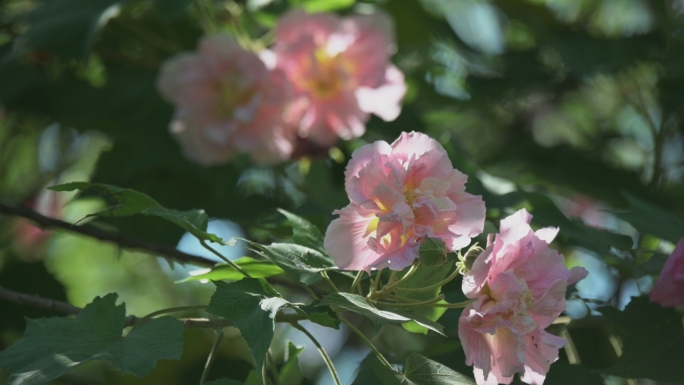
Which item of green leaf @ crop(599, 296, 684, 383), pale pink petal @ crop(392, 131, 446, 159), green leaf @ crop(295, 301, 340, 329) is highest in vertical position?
pale pink petal @ crop(392, 131, 446, 159)

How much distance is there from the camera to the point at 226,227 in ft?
4.47

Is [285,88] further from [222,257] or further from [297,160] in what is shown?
[222,257]

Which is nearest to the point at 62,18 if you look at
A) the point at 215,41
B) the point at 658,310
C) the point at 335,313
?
the point at 215,41

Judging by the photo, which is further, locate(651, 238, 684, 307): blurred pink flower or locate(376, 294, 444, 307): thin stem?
locate(651, 238, 684, 307): blurred pink flower

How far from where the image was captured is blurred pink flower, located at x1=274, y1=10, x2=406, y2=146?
1308 mm

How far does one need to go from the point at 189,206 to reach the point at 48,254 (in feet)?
1.87

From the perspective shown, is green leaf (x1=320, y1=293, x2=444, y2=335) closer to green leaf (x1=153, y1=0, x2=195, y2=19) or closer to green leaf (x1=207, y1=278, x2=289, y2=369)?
green leaf (x1=207, y1=278, x2=289, y2=369)

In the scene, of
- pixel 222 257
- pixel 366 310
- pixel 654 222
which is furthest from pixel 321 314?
pixel 654 222

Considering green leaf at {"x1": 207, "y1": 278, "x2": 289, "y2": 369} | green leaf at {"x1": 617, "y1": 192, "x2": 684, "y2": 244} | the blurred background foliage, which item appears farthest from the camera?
the blurred background foliage

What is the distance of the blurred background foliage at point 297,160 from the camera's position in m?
1.21

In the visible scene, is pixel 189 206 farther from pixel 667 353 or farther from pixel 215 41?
pixel 667 353

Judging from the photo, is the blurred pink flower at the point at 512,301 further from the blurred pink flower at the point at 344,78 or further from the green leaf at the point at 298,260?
the blurred pink flower at the point at 344,78

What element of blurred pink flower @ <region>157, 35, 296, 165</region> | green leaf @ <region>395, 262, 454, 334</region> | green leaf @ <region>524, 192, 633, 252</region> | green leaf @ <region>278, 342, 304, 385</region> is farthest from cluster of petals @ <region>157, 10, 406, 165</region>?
green leaf @ <region>395, 262, 454, 334</region>

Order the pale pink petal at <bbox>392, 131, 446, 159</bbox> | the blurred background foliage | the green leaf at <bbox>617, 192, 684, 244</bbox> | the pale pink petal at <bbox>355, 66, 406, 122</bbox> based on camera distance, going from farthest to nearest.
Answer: the pale pink petal at <bbox>355, 66, 406, 122</bbox> < the blurred background foliage < the green leaf at <bbox>617, 192, 684, 244</bbox> < the pale pink petal at <bbox>392, 131, 446, 159</bbox>
